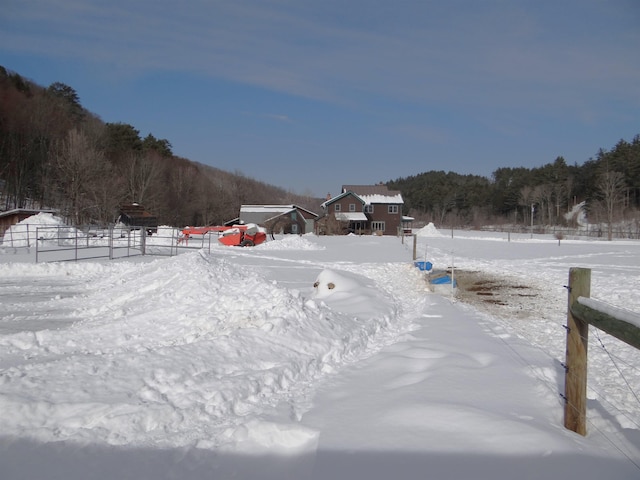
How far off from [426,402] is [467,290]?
1138cm

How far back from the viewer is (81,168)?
5084 cm

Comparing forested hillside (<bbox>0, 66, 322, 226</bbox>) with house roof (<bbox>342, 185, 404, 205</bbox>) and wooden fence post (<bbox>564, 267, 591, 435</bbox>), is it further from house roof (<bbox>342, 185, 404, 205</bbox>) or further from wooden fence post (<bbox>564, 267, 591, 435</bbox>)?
wooden fence post (<bbox>564, 267, 591, 435</bbox>)

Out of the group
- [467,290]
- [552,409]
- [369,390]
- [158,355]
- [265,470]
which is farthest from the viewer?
[467,290]

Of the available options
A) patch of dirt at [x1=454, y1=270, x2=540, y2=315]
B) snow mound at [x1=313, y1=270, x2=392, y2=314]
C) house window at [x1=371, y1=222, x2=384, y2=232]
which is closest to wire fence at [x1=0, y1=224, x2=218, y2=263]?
snow mound at [x1=313, y1=270, x2=392, y2=314]

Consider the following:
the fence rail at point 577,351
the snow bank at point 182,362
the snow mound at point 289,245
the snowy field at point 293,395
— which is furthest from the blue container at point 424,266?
the snow mound at point 289,245

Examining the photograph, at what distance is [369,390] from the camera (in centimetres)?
525

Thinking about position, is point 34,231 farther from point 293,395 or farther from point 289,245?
point 293,395

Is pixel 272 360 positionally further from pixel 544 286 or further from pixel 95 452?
pixel 544 286

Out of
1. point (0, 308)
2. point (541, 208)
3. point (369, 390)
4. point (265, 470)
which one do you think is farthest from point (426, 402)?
point (541, 208)

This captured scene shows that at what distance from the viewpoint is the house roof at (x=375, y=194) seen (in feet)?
245

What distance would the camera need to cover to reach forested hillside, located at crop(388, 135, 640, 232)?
74.8m

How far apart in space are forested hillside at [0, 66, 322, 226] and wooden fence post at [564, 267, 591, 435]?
5090cm

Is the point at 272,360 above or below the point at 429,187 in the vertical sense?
below

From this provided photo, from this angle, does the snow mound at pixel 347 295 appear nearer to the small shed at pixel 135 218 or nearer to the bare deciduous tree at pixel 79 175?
the small shed at pixel 135 218
